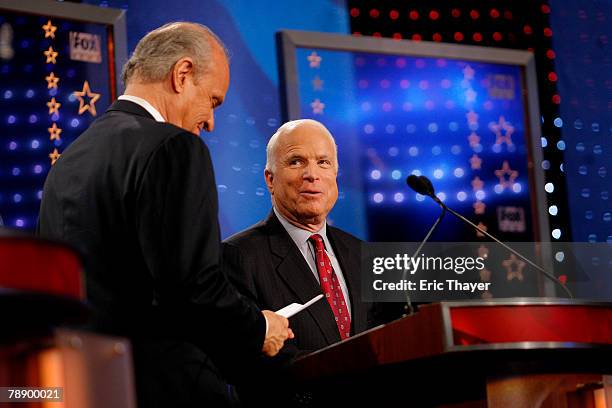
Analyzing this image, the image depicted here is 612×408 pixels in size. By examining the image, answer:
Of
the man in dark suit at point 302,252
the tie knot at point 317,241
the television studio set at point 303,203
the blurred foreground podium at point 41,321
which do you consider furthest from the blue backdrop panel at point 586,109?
the blurred foreground podium at point 41,321

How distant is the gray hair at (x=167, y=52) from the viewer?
2.45 metres

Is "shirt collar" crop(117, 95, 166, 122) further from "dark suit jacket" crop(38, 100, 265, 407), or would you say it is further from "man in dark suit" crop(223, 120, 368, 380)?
"man in dark suit" crop(223, 120, 368, 380)

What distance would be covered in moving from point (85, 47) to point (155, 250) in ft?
5.83

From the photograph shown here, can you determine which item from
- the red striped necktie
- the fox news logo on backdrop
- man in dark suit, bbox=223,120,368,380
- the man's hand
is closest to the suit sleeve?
the man's hand

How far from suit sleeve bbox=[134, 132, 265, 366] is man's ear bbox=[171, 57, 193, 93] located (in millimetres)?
266

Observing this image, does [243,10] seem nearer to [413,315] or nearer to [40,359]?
[413,315]

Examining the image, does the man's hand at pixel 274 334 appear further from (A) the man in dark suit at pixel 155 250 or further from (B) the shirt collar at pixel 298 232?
(B) the shirt collar at pixel 298 232

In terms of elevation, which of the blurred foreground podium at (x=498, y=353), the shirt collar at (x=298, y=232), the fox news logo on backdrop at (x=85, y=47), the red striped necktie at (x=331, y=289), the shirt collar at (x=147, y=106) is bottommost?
the blurred foreground podium at (x=498, y=353)

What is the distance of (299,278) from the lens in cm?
297

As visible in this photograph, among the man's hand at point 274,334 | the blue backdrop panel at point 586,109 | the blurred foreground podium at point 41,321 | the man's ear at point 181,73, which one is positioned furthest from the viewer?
the blue backdrop panel at point 586,109

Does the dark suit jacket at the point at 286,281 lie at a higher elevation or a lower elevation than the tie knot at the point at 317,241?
lower

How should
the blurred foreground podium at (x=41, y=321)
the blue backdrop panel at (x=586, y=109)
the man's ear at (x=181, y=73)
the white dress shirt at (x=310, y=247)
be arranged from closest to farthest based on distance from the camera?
1. the blurred foreground podium at (x=41, y=321)
2. the man's ear at (x=181, y=73)
3. the white dress shirt at (x=310, y=247)
4. the blue backdrop panel at (x=586, y=109)

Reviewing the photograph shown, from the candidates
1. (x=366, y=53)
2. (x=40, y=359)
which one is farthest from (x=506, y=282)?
(x=40, y=359)

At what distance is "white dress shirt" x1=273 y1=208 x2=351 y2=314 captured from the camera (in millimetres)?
3080
